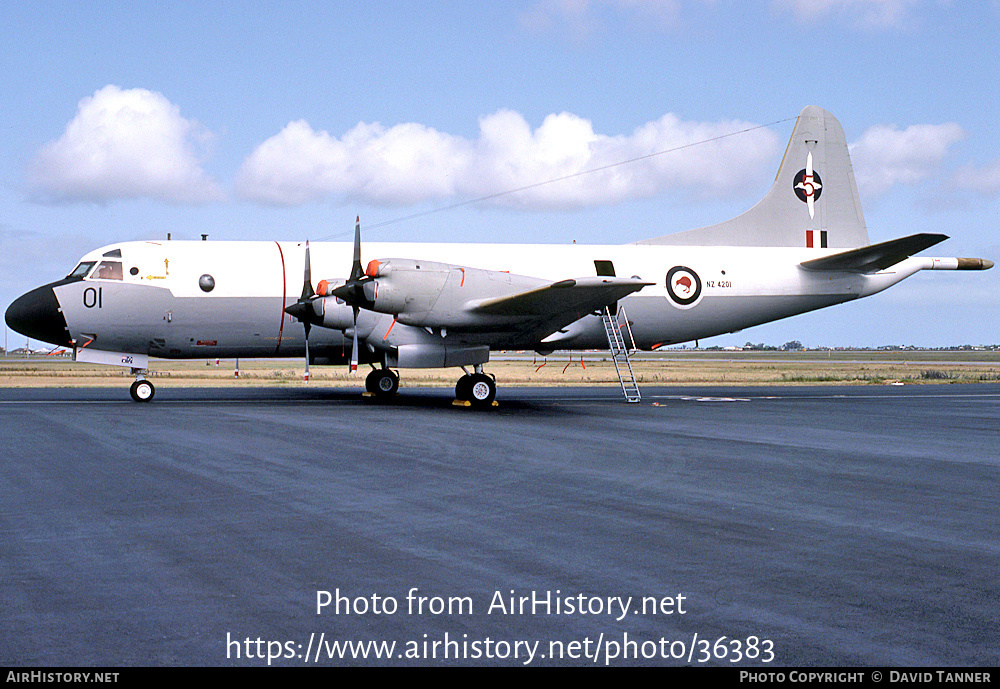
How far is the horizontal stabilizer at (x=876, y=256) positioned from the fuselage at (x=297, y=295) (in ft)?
3.87

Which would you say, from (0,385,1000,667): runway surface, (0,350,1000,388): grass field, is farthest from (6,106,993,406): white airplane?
(0,350,1000,388): grass field

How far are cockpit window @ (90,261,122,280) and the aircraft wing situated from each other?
10407mm

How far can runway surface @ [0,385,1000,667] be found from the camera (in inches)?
183

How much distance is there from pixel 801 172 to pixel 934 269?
5.53 meters

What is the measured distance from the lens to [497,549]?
6.88 metres

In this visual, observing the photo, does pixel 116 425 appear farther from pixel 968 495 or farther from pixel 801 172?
pixel 801 172

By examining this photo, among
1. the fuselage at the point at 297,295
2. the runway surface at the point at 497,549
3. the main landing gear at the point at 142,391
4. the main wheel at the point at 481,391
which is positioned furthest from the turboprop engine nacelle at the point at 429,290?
the main landing gear at the point at 142,391

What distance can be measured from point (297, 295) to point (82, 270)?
6094 mm

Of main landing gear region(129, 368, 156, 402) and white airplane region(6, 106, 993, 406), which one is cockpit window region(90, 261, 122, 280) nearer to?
white airplane region(6, 106, 993, 406)

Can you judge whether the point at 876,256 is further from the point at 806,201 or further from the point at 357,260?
the point at 357,260

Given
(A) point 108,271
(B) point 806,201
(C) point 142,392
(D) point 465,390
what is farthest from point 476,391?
(B) point 806,201

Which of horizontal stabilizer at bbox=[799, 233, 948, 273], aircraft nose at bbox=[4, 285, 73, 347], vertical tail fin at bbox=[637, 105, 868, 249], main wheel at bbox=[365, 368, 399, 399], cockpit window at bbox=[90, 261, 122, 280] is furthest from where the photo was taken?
vertical tail fin at bbox=[637, 105, 868, 249]
